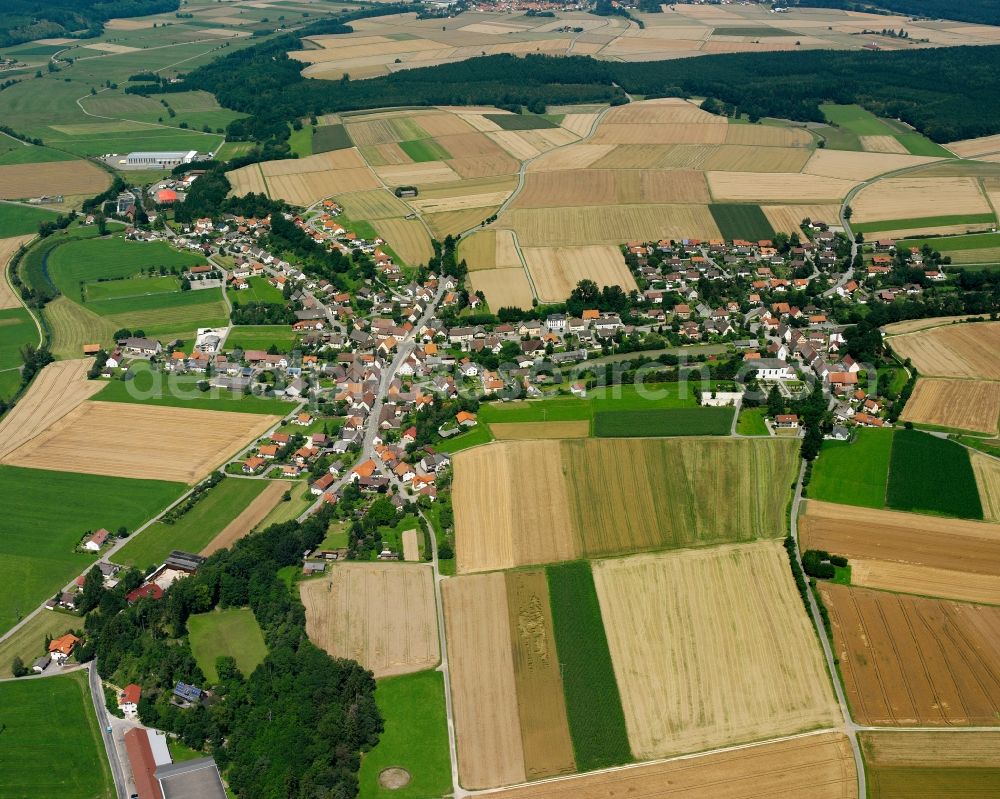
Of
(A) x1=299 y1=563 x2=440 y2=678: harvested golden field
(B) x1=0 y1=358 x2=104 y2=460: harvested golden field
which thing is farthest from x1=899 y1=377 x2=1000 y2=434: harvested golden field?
(B) x1=0 y1=358 x2=104 y2=460: harvested golden field

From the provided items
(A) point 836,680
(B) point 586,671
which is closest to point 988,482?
(A) point 836,680

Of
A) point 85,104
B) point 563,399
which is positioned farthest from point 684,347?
point 85,104

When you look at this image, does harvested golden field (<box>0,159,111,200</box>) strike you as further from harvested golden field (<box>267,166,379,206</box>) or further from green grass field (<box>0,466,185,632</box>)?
green grass field (<box>0,466,185,632</box>)

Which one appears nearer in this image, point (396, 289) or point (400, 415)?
point (400, 415)

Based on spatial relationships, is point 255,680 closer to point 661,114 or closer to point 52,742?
point 52,742

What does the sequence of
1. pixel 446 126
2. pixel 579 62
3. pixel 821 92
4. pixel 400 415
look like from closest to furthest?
1. pixel 400 415
2. pixel 446 126
3. pixel 821 92
4. pixel 579 62

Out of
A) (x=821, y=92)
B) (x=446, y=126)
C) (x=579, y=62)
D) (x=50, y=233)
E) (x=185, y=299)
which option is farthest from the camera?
(x=579, y=62)

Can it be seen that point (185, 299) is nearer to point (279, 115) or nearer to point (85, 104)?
point (279, 115)

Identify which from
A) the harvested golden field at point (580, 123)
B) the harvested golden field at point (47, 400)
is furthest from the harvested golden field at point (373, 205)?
the harvested golden field at point (47, 400)
